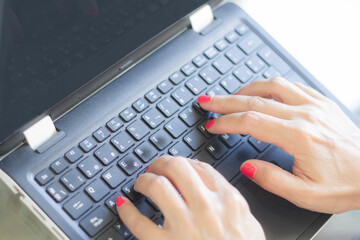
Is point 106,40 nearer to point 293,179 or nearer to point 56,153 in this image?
point 56,153

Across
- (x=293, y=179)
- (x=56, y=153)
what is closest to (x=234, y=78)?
(x=293, y=179)

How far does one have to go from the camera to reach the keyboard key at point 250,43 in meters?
0.76

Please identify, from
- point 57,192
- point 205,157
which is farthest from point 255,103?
point 57,192

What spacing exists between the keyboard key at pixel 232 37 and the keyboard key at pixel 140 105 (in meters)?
0.21

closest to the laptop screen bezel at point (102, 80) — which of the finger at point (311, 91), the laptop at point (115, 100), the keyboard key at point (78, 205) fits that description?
the laptop at point (115, 100)

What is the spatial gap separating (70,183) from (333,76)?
1.79 feet

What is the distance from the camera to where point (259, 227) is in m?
0.57

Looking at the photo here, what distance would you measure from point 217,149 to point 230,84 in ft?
0.43

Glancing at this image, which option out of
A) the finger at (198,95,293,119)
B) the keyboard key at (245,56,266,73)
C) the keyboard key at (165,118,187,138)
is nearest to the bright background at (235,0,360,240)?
the keyboard key at (245,56,266,73)

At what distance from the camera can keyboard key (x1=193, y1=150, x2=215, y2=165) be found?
0.64m

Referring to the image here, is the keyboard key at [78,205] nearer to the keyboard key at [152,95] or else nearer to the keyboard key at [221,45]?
the keyboard key at [152,95]

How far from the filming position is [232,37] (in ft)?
2.50

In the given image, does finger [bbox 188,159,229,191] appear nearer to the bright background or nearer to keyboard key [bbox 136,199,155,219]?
keyboard key [bbox 136,199,155,219]

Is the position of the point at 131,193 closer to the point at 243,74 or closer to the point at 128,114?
the point at 128,114
